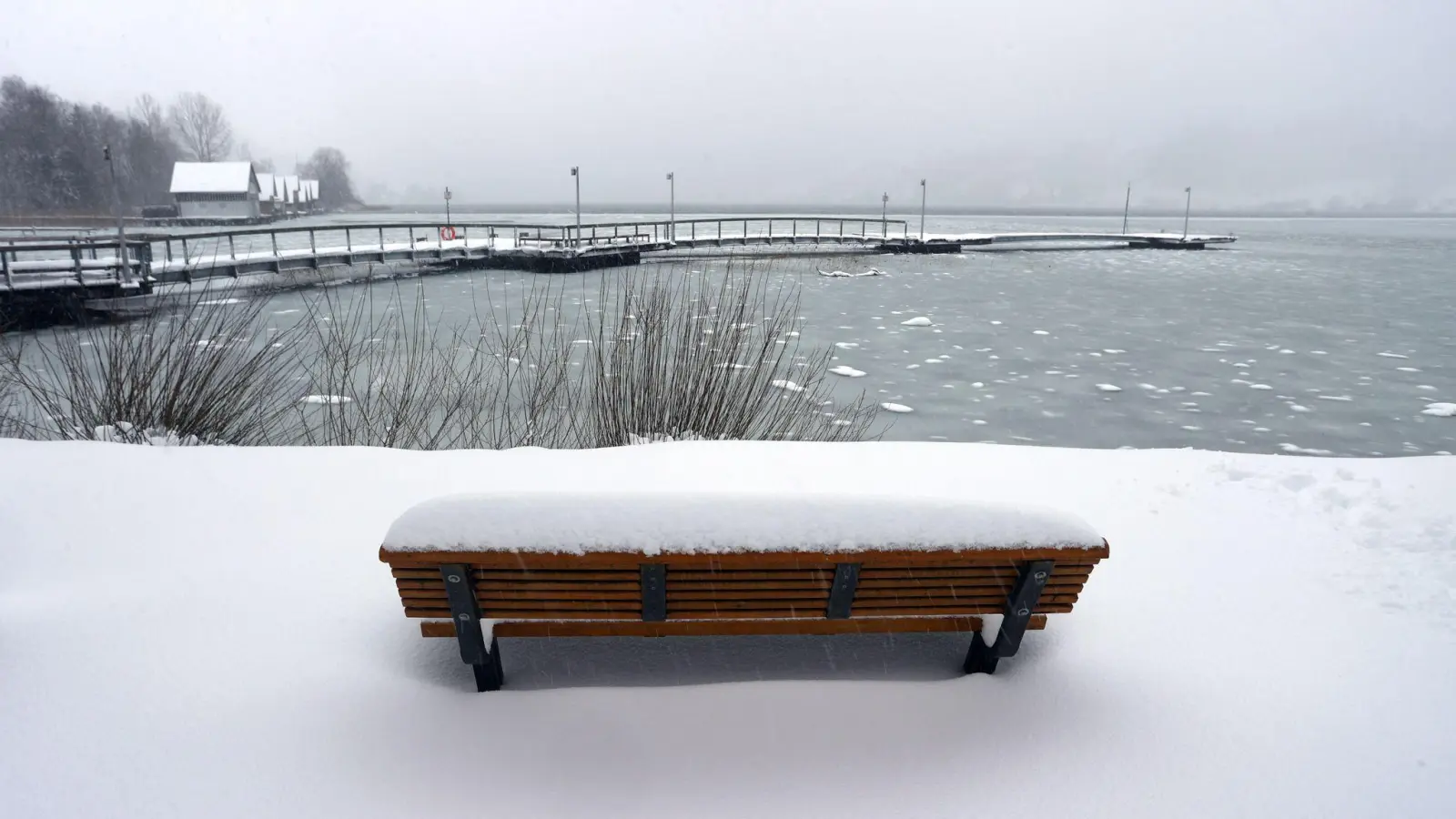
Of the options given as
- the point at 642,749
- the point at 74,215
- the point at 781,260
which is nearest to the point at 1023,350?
the point at 642,749

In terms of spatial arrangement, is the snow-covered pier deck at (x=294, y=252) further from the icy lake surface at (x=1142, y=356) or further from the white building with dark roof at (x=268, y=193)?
the white building with dark roof at (x=268, y=193)

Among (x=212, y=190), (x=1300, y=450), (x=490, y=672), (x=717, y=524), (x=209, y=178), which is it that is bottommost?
(x=1300, y=450)

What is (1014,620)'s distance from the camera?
2926 millimetres

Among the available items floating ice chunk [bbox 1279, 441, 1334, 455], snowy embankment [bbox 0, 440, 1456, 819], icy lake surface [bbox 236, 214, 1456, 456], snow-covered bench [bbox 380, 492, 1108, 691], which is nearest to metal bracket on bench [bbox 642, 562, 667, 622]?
snow-covered bench [bbox 380, 492, 1108, 691]

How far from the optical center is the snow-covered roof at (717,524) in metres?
2.50

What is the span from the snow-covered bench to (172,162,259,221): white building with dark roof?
7763cm

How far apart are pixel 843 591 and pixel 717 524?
19.3 inches

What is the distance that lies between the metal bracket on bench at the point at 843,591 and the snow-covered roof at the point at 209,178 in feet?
256

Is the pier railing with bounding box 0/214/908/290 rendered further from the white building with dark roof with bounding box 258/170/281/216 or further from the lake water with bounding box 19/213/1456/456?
the white building with dark roof with bounding box 258/170/281/216

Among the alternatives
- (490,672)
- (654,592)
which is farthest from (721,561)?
(490,672)

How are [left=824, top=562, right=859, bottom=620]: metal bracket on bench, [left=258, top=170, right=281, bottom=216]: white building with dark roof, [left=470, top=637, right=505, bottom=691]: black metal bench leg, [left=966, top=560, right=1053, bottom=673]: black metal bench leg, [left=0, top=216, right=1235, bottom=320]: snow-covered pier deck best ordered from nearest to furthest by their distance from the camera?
1. [left=824, top=562, right=859, bottom=620]: metal bracket on bench
2. [left=966, top=560, right=1053, bottom=673]: black metal bench leg
3. [left=470, top=637, right=505, bottom=691]: black metal bench leg
4. [left=0, top=216, right=1235, bottom=320]: snow-covered pier deck
5. [left=258, top=170, right=281, bottom=216]: white building with dark roof

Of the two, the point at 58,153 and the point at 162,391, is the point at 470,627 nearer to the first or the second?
the point at 162,391

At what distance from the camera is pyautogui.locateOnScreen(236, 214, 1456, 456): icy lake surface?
12.5 metres

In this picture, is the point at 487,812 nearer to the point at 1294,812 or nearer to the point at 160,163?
the point at 1294,812
